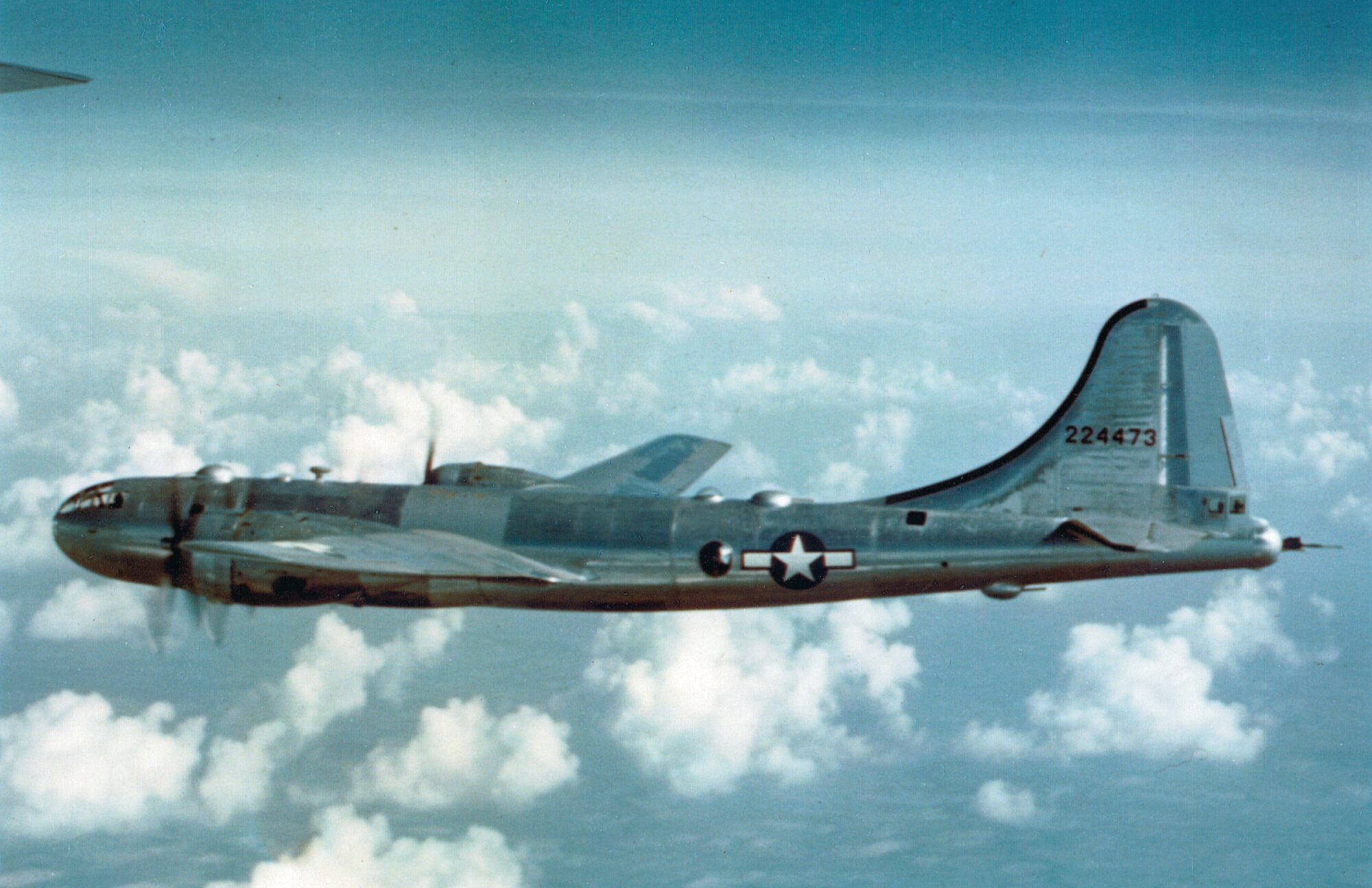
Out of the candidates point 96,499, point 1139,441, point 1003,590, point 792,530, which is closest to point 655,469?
point 792,530

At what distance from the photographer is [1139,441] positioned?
27.6 m

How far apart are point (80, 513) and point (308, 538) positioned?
8.02m

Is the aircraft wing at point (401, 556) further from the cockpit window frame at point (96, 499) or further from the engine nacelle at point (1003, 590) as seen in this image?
the engine nacelle at point (1003, 590)

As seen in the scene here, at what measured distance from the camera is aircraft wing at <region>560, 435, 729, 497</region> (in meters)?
34.8

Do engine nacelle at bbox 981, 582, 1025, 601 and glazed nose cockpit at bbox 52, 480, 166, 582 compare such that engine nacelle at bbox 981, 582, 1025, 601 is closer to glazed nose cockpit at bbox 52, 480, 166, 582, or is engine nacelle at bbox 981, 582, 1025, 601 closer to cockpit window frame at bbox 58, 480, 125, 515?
glazed nose cockpit at bbox 52, 480, 166, 582

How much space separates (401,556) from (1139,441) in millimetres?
16869

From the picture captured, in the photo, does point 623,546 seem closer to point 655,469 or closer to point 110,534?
point 655,469

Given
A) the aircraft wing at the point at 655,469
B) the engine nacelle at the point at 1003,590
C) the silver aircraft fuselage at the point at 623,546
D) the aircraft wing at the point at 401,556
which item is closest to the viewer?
the aircraft wing at the point at 401,556

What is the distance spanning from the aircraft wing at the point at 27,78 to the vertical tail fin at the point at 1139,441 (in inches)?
884

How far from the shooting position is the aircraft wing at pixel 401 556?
25.5m

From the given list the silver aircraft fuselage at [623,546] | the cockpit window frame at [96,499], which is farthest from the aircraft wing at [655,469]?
the cockpit window frame at [96,499]

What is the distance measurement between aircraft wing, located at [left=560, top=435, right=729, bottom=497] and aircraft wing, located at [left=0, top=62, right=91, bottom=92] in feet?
51.6

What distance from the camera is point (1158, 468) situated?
27422 mm

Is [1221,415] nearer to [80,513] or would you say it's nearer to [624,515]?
[624,515]
